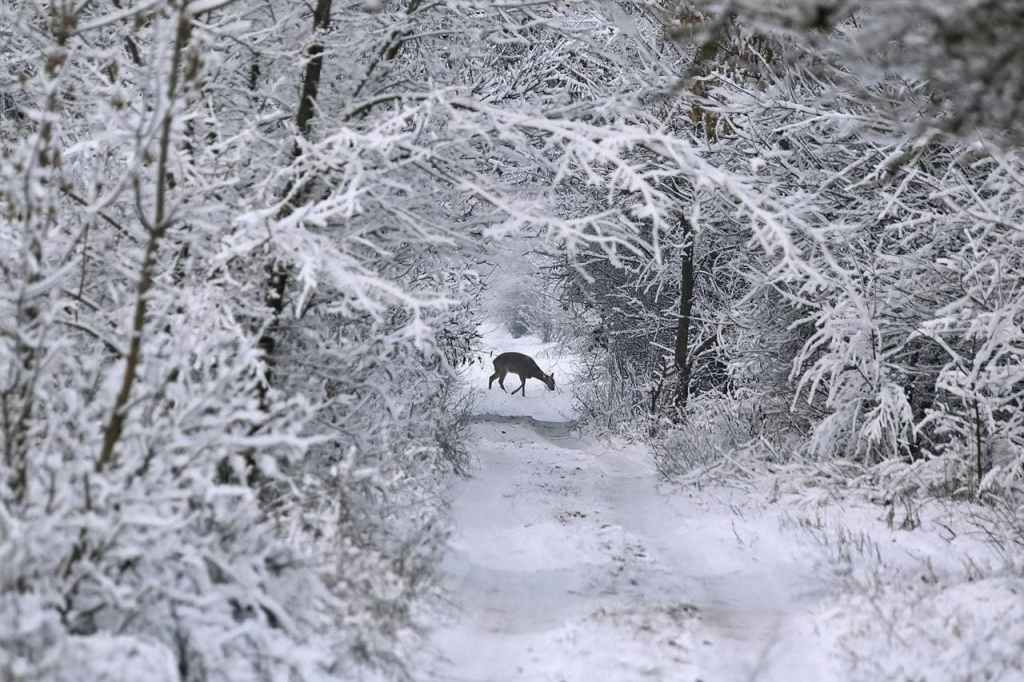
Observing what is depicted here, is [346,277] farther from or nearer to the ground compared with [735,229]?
nearer to the ground

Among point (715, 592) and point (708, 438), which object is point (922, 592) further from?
point (708, 438)

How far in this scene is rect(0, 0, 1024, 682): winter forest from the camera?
3.40 metres

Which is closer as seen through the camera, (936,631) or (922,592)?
(936,631)

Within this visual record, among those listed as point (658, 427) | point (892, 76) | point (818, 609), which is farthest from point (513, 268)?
point (818, 609)

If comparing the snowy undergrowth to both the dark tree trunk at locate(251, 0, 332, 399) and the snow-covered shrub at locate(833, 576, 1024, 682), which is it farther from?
the dark tree trunk at locate(251, 0, 332, 399)

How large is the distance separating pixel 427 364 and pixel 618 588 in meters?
5.52

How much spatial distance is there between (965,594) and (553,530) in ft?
11.0

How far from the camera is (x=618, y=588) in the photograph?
223 inches

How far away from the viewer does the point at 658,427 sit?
13.5 metres

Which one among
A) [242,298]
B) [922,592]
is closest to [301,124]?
[242,298]

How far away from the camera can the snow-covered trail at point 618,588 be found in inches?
171

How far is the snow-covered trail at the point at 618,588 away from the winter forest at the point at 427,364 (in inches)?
1.4

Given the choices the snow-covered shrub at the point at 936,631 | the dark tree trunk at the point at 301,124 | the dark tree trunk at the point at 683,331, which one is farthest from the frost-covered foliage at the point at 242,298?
the dark tree trunk at the point at 683,331

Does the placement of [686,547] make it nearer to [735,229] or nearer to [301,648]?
[301,648]
